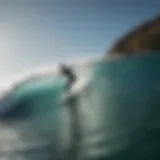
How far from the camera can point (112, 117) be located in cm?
402

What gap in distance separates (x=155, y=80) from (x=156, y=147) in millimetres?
905

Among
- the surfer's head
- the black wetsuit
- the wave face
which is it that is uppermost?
the surfer's head

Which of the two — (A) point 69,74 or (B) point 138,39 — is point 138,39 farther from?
(A) point 69,74

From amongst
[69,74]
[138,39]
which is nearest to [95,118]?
[69,74]

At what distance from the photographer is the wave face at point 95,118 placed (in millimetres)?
3619

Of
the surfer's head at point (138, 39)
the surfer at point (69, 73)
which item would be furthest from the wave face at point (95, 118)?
the surfer's head at point (138, 39)

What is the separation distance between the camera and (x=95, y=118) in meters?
4.06

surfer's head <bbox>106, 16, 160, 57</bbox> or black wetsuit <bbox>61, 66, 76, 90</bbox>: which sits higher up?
surfer's head <bbox>106, 16, 160, 57</bbox>

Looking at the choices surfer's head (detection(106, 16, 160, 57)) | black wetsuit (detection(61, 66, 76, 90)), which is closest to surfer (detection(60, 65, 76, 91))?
black wetsuit (detection(61, 66, 76, 90))

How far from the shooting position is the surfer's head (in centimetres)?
850

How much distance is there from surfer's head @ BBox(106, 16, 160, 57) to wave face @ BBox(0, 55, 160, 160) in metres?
3.89

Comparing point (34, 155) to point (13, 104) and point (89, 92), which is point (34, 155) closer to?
point (89, 92)

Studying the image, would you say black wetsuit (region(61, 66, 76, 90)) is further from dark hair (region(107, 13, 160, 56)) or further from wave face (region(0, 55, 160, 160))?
dark hair (region(107, 13, 160, 56))

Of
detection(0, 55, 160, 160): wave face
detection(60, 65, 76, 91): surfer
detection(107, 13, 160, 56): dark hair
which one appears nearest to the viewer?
detection(0, 55, 160, 160): wave face
